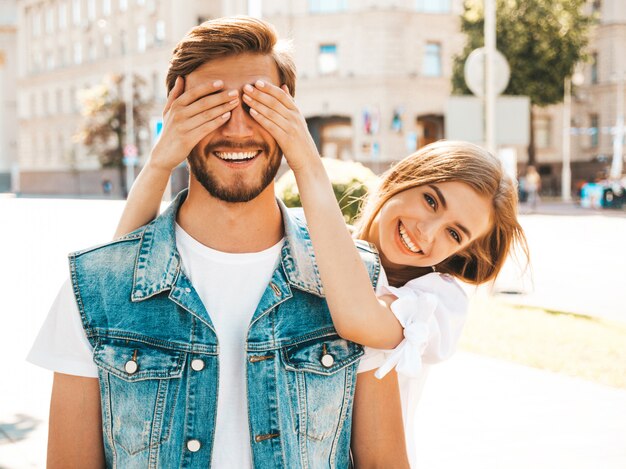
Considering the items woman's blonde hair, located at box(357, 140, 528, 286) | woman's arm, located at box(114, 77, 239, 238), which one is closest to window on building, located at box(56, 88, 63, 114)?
woman's blonde hair, located at box(357, 140, 528, 286)

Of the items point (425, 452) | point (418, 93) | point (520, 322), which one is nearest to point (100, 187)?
point (418, 93)

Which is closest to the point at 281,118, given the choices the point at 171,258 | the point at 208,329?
the point at 171,258

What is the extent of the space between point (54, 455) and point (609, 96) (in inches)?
2002

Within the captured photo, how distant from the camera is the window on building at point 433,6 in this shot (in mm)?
44188

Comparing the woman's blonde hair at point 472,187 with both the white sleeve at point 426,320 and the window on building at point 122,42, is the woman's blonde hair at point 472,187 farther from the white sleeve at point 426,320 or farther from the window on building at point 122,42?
the window on building at point 122,42

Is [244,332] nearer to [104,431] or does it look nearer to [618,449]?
[104,431]

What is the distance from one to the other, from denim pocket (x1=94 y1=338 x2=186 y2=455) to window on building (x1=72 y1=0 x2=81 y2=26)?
62278mm

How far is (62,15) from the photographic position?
61688 millimetres

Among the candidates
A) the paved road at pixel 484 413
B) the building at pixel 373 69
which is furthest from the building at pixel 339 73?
the paved road at pixel 484 413

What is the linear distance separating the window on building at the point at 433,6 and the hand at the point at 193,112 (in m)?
44.0

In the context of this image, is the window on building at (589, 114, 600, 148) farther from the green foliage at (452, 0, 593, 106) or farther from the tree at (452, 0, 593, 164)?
the green foliage at (452, 0, 593, 106)

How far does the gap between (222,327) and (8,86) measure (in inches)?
3035

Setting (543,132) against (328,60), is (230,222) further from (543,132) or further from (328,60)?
(543,132)

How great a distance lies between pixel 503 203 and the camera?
2.97 meters
